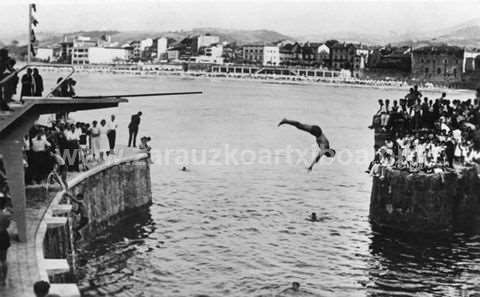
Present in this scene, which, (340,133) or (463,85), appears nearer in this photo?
(340,133)

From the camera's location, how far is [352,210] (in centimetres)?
3475

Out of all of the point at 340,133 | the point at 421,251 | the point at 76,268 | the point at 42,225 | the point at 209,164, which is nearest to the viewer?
the point at 42,225

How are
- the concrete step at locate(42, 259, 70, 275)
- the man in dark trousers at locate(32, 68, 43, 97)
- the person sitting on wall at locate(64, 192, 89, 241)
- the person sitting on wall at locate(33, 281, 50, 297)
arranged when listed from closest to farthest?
the person sitting on wall at locate(33, 281, 50, 297), the concrete step at locate(42, 259, 70, 275), the man in dark trousers at locate(32, 68, 43, 97), the person sitting on wall at locate(64, 192, 89, 241)

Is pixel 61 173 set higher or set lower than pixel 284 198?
higher

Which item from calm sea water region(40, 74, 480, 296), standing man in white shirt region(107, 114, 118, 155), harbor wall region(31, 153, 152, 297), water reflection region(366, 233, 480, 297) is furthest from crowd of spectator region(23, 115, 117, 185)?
water reflection region(366, 233, 480, 297)

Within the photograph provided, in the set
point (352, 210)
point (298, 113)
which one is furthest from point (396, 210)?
point (298, 113)

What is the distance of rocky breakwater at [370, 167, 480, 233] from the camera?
26141 mm

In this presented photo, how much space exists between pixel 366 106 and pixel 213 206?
302 feet

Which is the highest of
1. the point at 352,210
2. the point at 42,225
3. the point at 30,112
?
the point at 30,112

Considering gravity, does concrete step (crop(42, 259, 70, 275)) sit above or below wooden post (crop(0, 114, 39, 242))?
below

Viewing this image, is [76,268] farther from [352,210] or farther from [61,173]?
[352,210]

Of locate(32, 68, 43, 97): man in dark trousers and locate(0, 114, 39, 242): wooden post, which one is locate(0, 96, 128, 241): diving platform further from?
locate(32, 68, 43, 97): man in dark trousers

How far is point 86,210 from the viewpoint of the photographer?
22.1 metres

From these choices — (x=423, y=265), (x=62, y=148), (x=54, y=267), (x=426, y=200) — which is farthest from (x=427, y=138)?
(x=54, y=267)
